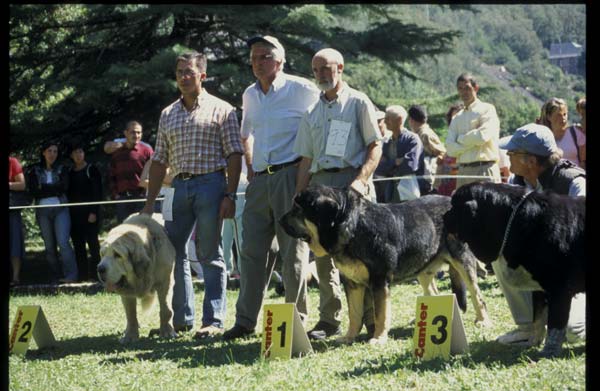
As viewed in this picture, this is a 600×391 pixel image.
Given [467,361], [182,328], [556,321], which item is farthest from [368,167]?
[182,328]

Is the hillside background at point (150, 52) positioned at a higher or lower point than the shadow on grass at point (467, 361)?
higher

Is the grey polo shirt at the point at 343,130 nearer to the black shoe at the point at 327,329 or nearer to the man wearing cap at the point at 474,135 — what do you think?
the black shoe at the point at 327,329

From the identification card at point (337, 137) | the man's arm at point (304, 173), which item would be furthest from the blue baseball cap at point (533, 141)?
the man's arm at point (304, 173)

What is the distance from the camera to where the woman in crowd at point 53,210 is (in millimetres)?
12109

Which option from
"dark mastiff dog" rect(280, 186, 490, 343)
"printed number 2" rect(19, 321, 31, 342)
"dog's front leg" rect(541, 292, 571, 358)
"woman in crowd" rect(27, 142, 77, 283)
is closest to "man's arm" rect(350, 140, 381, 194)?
"dark mastiff dog" rect(280, 186, 490, 343)

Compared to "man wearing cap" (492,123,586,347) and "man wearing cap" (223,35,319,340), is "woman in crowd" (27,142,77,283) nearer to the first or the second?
"man wearing cap" (223,35,319,340)

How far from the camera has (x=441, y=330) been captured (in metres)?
5.10

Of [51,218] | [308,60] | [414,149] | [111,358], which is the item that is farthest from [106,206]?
[111,358]

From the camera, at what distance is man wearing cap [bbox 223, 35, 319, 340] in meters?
6.50

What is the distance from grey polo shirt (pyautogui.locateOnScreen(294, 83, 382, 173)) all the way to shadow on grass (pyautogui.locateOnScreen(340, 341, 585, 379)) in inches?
66.4

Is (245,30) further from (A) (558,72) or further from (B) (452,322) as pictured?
(A) (558,72)

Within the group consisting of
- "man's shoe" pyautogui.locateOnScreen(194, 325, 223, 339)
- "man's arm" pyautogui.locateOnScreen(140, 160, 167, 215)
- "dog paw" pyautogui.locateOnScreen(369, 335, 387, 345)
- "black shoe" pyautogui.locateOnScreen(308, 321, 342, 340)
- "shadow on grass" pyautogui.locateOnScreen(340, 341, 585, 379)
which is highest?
"man's arm" pyautogui.locateOnScreen(140, 160, 167, 215)

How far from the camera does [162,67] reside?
44.2 feet

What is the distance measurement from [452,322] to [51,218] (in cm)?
861
